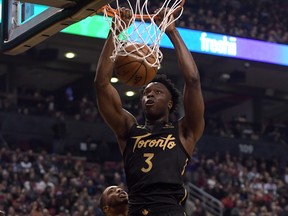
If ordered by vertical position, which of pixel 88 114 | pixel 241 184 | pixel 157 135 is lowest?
pixel 241 184

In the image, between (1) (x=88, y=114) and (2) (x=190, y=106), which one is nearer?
(2) (x=190, y=106)

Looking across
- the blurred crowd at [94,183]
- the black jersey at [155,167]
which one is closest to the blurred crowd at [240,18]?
the blurred crowd at [94,183]

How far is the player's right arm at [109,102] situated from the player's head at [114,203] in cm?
42

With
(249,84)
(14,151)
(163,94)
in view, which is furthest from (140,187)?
(249,84)

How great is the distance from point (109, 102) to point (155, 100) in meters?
0.34

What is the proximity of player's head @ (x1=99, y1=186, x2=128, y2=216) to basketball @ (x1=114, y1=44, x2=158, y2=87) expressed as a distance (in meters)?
0.83

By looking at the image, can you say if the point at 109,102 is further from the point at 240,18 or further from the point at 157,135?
the point at 240,18

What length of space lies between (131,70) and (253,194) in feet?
51.9

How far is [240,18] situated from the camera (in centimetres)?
2648

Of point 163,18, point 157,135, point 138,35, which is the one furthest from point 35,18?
point 157,135

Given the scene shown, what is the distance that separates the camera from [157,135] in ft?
17.2

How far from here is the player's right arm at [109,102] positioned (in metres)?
5.37

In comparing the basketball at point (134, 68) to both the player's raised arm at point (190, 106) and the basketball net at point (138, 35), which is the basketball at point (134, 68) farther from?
the player's raised arm at point (190, 106)

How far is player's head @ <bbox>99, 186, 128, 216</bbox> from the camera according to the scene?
5.04 meters
